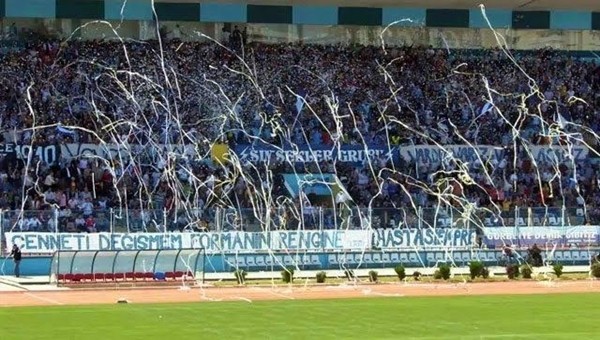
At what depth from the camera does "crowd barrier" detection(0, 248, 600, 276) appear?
37031 mm

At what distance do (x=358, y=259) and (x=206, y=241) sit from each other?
14.8 ft

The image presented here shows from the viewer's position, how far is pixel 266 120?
1795 inches

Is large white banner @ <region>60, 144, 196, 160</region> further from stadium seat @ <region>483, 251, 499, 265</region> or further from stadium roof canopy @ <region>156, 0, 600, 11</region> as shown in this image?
stadium seat @ <region>483, 251, 499, 265</region>

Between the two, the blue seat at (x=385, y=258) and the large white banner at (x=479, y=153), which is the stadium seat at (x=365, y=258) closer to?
the blue seat at (x=385, y=258)

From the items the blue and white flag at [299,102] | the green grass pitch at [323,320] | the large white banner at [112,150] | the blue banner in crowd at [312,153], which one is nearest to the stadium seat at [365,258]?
the blue banner in crowd at [312,153]

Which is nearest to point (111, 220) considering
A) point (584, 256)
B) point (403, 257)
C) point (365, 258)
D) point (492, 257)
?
point (365, 258)

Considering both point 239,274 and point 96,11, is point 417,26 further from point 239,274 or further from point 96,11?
point 239,274

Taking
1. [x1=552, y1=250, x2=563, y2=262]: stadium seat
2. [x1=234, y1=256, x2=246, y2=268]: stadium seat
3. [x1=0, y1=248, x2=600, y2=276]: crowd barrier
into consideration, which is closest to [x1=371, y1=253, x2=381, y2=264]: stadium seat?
[x1=0, y1=248, x2=600, y2=276]: crowd barrier

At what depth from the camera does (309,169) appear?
146 ft

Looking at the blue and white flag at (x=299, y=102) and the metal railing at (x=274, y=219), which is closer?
the metal railing at (x=274, y=219)

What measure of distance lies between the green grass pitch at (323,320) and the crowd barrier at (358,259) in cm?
982

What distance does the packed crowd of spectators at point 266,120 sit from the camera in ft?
133

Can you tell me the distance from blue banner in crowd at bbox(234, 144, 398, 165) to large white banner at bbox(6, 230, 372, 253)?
6.51 m

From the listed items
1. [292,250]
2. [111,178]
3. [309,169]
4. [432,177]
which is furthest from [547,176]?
[111,178]
